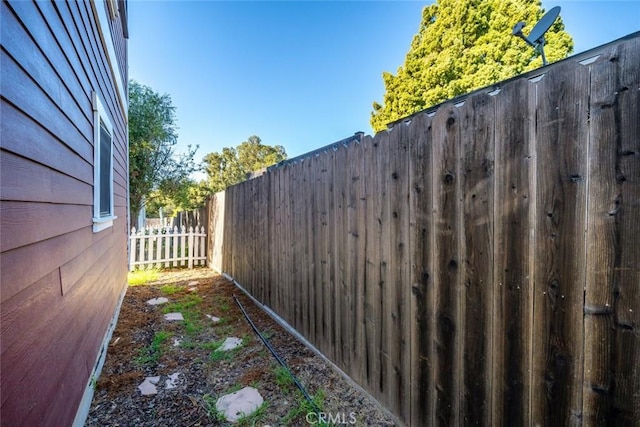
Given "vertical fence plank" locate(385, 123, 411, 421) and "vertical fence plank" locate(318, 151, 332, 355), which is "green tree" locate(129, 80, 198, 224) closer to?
"vertical fence plank" locate(318, 151, 332, 355)

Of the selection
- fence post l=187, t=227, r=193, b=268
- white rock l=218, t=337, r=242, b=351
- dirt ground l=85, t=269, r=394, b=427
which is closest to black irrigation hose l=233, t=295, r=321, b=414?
dirt ground l=85, t=269, r=394, b=427

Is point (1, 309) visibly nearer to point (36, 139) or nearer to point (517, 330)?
point (36, 139)

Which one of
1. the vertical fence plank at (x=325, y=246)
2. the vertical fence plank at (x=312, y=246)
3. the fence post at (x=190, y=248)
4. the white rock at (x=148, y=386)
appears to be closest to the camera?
the white rock at (x=148, y=386)

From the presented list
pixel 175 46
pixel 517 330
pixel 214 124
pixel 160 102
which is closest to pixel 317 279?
pixel 517 330

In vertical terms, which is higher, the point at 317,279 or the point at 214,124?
the point at 214,124

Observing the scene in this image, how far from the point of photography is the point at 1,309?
0.97 metres

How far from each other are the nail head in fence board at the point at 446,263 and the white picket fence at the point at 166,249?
7.21 meters

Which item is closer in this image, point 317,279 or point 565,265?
point 565,265

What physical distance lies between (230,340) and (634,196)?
3.37m

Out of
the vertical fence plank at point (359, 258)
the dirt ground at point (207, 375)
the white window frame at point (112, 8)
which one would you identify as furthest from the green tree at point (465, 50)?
the dirt ground at point (207, 375)

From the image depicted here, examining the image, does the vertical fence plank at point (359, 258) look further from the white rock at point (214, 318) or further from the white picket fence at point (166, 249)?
the white picket fence at point (166, 249)

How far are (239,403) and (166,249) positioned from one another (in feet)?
20.1

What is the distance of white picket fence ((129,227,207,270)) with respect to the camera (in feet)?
22.6

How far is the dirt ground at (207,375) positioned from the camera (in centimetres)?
195
